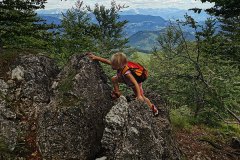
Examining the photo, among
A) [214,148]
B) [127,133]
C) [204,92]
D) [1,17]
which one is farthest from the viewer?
[204,92]

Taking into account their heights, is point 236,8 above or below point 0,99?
above

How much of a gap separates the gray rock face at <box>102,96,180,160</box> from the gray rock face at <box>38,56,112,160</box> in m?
0.73

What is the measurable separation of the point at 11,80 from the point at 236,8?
346 inches

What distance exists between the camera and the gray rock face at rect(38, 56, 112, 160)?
8.20 meters

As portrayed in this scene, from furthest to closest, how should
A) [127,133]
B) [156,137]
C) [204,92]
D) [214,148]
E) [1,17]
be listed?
[204,92], [214,148], [1,17], [156,137], [127,133]

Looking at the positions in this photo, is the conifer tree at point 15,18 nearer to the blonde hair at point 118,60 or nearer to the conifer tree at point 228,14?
the blonde hair at point 118,60

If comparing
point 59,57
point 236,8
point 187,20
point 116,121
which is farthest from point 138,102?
point 59,57

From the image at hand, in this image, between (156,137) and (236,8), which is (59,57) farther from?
(156,137)

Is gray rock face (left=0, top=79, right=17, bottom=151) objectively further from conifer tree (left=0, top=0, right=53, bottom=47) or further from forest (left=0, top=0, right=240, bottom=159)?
conifer tree (left=0, top=0, right=53, bottom=47)

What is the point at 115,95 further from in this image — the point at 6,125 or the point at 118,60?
the point at 6,125

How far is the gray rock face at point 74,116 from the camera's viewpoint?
8.20 m

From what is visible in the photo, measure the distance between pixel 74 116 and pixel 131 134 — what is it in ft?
5.19

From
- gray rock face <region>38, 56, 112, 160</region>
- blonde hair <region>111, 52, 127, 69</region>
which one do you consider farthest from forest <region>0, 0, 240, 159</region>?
blonde hair <region>111, 52, 127, 69</region>

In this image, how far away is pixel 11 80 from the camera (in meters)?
9.09
